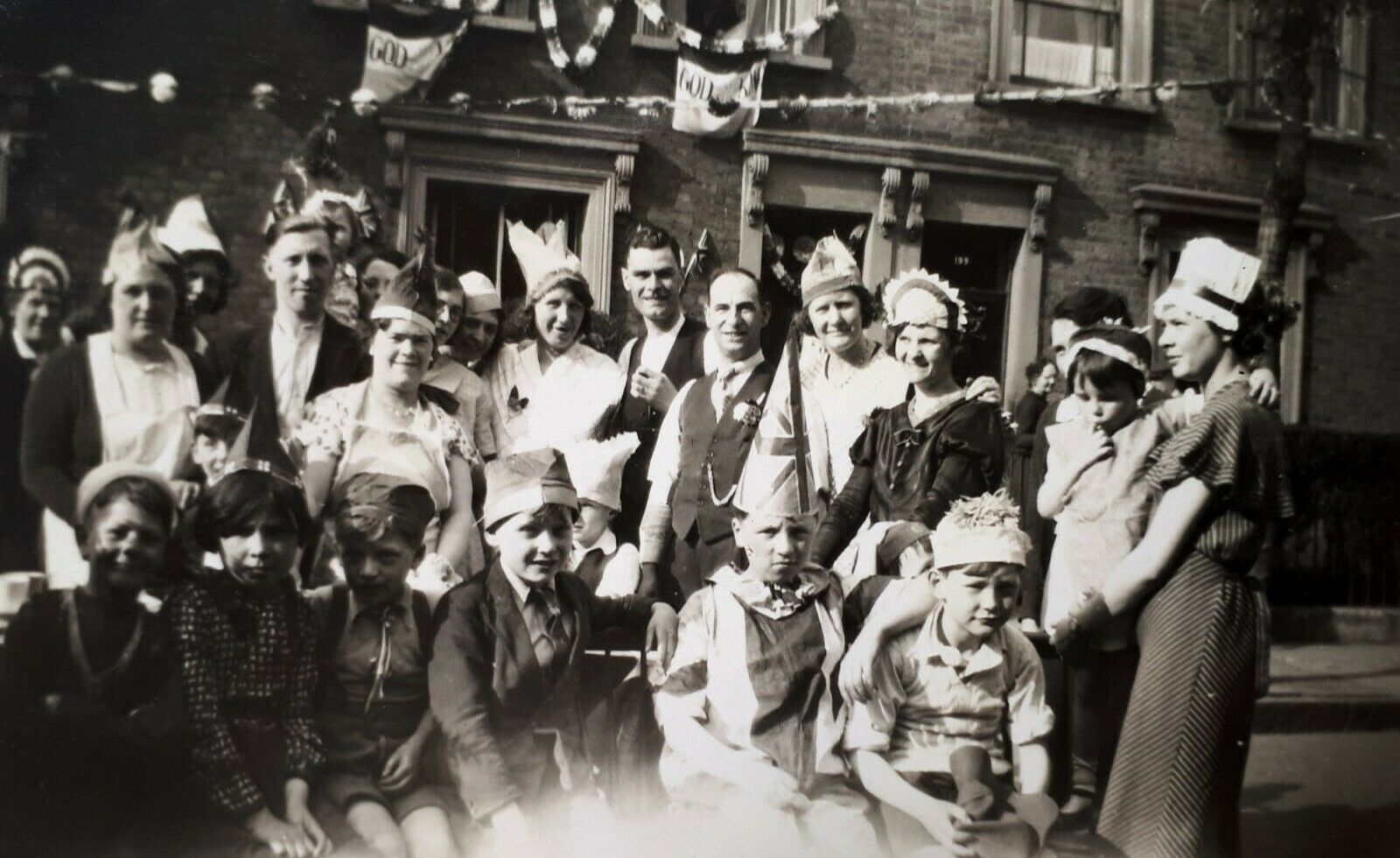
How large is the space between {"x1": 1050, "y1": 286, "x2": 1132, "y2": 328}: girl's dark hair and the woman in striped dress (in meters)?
0.22

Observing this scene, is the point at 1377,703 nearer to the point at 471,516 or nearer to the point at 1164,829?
the point at 1164,829

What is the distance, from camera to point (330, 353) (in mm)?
3725

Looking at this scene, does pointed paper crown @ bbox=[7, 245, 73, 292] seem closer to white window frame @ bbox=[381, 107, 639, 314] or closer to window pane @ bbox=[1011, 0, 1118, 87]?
white window frame @ bbox=[381, 107, 639, 314]

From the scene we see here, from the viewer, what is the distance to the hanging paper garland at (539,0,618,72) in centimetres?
388

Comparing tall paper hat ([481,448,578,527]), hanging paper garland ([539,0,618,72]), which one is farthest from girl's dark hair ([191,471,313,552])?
hanging paper garland ([539,0,618,72])

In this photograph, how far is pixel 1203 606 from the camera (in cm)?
407

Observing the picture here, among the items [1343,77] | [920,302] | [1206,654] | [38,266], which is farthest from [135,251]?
[1343,77]

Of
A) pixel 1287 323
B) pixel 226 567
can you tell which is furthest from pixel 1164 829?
pixel 226 567

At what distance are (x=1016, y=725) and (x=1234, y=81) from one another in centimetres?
235

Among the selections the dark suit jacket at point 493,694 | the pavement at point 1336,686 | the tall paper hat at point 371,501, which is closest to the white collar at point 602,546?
the dark suit jacket at point 493,694

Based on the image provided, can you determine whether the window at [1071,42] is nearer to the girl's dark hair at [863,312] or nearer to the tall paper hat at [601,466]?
the girl's dark hair at [863,312]

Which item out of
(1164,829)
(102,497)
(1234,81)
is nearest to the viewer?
(102,497)

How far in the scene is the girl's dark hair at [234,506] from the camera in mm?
3518

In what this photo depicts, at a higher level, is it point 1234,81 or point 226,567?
point 1234,81
